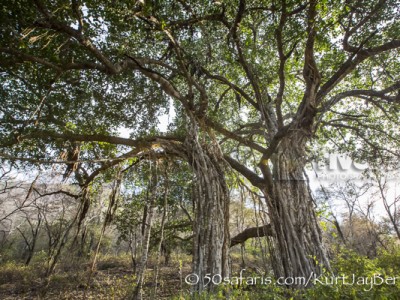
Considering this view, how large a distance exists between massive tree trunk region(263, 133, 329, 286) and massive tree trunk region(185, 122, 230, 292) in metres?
0.96

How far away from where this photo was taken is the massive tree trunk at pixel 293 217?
376 centimetres

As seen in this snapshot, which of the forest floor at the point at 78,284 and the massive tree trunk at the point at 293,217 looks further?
the forest floor at the point at 78,284

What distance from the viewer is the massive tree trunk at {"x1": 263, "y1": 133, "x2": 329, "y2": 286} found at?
3.76 metres

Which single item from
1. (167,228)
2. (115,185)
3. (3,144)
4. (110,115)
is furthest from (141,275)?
(167,228)

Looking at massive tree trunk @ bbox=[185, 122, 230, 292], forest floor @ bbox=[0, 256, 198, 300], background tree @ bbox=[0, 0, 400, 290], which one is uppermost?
background tree @ bbox=[0, 0, 400, 290]

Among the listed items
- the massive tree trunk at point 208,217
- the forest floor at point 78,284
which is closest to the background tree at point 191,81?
the massive tree trunk at point 208,217

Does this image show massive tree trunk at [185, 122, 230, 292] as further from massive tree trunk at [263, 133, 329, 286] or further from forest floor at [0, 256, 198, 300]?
forest floor at [0, 256, 198, 300]

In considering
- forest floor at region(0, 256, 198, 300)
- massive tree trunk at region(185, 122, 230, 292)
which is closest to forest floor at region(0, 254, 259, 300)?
forest floor at region(0, 256, 198, 300)

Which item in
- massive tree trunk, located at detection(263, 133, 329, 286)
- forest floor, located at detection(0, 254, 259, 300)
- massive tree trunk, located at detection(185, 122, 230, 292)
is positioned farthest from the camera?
forest floor, located at detection(0, 254, 259, 300)

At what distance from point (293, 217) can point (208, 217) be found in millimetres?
A: 1895

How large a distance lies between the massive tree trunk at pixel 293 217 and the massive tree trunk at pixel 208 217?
0.96m

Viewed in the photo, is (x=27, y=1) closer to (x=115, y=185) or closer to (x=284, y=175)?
(x=115, y=185)

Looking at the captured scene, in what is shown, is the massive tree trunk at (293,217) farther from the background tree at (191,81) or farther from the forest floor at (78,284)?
the forest floor at (78,284)

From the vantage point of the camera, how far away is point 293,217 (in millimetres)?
4246
